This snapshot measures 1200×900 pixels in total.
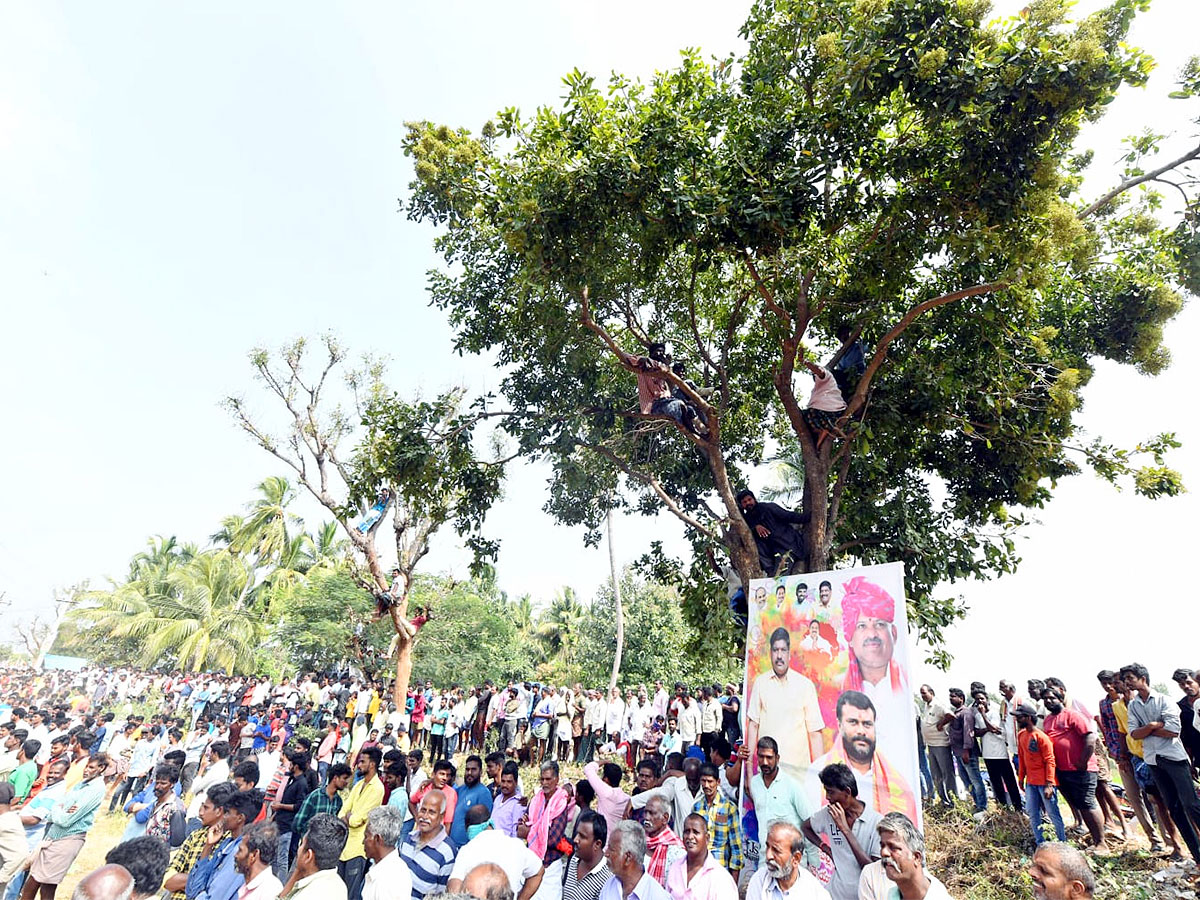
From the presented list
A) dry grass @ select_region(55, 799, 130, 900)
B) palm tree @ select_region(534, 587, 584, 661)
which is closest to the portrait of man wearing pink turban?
dry grass @ select_region(55, 799, 130, 900)

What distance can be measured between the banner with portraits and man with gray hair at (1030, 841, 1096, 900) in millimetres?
1777

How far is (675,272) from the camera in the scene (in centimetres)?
1075

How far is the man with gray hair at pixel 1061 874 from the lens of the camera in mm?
3150

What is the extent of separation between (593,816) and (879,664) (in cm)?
280

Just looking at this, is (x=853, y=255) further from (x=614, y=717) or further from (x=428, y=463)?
(x=614, y=717)

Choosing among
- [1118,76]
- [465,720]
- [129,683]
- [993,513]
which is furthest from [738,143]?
[129,683]

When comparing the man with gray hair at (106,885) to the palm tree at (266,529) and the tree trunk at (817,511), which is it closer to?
the tree trunk at (817,511)

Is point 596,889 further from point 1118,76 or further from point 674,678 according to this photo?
point 674,678

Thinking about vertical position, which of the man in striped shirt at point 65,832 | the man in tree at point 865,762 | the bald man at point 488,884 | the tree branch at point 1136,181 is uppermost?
the tree branch at point 1136,181

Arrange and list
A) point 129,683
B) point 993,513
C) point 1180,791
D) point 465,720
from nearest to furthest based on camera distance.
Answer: point 1180,791 < point 993,513 < point 465,720 < point 129,683

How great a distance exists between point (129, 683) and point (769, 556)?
31.6 m

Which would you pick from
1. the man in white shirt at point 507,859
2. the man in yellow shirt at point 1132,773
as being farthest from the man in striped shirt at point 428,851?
the man in yellow shirt at point 1132,773

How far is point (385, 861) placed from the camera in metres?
4.49

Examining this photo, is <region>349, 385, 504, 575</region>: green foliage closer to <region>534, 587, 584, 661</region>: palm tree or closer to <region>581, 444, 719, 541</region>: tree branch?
<region>581, 444, 719, 541</region>: tree branch
